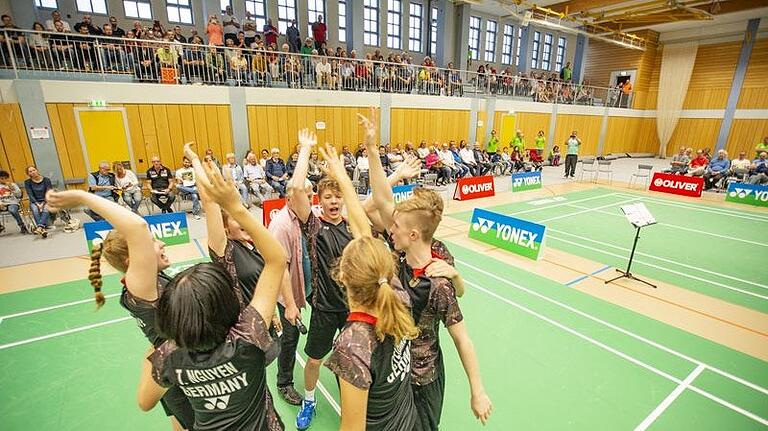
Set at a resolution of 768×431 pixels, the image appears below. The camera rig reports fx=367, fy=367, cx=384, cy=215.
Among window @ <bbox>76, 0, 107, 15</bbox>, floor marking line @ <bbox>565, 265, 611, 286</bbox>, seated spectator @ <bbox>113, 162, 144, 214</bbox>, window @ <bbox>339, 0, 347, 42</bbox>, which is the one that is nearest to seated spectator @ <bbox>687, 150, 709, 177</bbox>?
floor marking line @ <bbox>565, 265, 611, 286</bbox>

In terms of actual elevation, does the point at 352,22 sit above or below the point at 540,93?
above

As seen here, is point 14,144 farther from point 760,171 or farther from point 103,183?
point 760,171

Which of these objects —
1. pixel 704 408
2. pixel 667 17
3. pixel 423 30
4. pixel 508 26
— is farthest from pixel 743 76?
pixel 704 408

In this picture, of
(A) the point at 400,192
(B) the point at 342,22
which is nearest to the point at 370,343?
(A) the point at 400,192

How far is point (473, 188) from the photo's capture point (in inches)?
515

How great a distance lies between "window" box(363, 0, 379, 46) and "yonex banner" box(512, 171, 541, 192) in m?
12.8

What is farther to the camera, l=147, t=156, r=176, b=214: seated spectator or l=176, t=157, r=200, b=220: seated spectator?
l=176, t=157, r=200, b=220: seated spectator

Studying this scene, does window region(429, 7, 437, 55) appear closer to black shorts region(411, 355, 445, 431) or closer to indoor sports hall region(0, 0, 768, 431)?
indoor sports hall region(0, 0, 768, 431)

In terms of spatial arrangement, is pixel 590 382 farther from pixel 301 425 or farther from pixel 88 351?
pixel 88 351

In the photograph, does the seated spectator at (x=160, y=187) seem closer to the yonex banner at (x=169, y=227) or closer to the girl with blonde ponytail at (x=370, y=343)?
the yonex banner at (x=169, y=227)

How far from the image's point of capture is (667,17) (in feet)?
70.0

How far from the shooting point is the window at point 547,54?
28.9 metres

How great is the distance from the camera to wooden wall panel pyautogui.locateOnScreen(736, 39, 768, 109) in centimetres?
2195

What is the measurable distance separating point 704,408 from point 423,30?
2354cm
